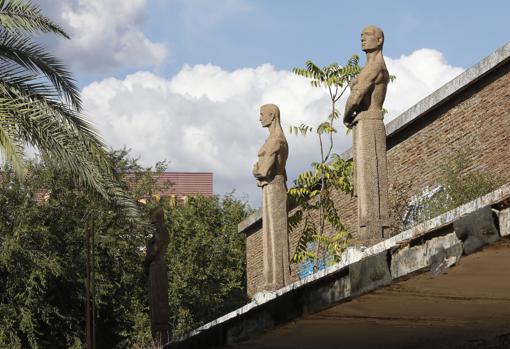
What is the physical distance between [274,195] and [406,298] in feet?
14.4

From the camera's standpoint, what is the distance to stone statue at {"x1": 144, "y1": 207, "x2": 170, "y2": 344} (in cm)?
1788

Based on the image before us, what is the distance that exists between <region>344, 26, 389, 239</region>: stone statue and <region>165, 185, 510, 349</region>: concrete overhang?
868 millimetres

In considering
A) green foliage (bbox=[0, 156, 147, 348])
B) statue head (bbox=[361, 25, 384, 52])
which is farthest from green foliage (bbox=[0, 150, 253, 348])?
statue head (bbox=[361, 25, 384, 52])

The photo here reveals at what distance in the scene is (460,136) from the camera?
18734mm

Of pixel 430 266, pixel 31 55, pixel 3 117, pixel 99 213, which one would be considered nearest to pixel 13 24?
pixel 31 55

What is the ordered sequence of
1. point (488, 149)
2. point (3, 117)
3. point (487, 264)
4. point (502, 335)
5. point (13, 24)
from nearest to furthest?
1. point (487, 264)
2. point (502, 335)
3. point (3, 117)
4. point (13, 24)
5. point (488, 149)

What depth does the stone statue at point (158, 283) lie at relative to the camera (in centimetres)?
1788

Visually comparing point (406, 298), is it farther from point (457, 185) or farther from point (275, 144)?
point (457, 185)

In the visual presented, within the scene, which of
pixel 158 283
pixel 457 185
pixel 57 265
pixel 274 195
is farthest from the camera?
pixel 57 265

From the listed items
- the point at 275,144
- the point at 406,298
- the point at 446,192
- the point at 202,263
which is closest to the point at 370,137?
the point at 406,298

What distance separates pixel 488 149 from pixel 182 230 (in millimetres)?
22326

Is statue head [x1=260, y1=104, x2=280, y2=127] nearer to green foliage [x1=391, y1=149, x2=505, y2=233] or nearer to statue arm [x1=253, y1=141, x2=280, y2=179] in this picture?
statue arm [x1=253, y1=141, x2=280, y2=179]

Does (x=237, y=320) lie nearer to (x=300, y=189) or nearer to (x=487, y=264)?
(x=487, y=264)

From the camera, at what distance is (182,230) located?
129 feet
